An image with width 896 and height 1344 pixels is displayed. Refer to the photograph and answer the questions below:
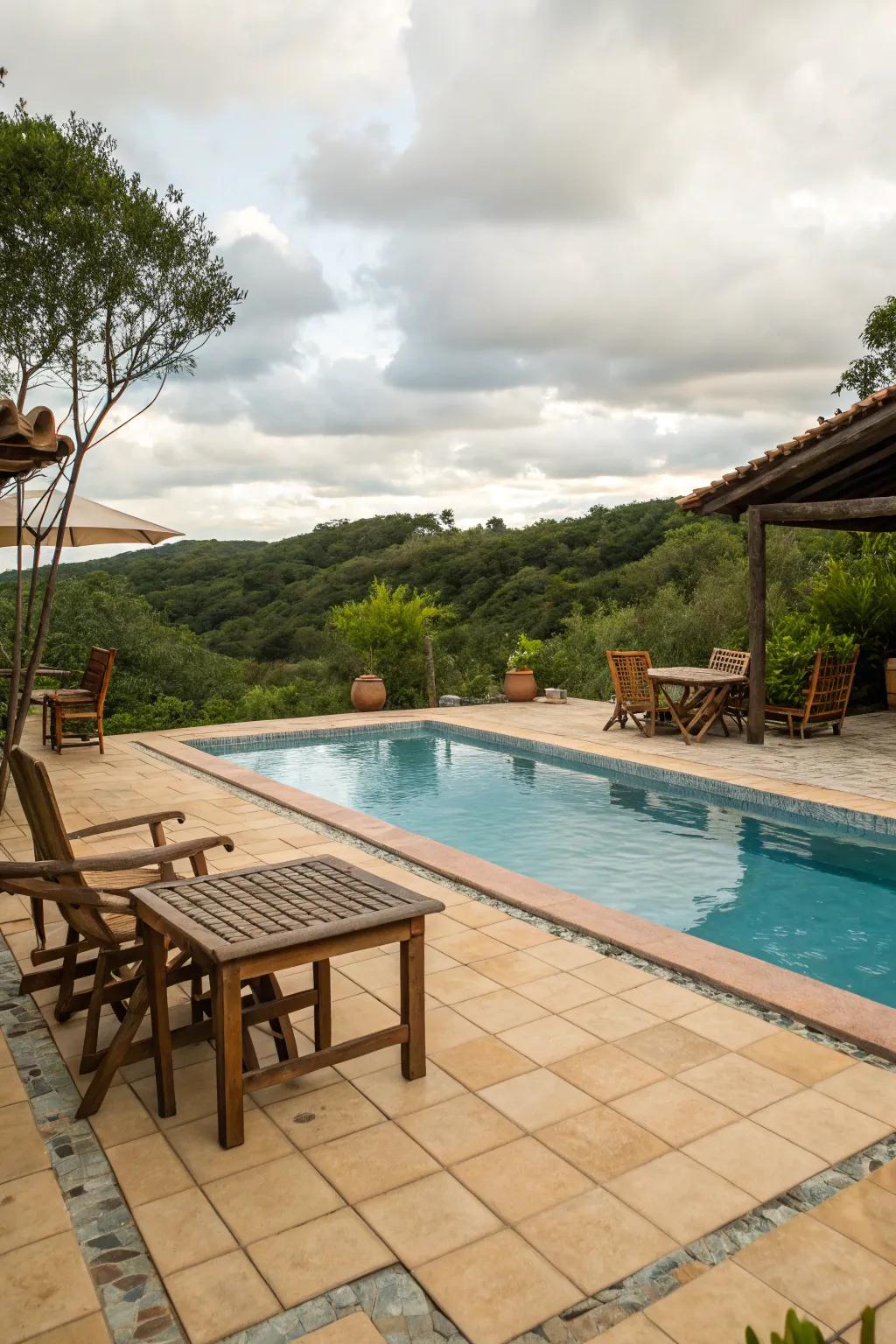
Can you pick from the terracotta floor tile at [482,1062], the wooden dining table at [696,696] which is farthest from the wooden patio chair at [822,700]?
the terracotta floor tile at [482,1062]

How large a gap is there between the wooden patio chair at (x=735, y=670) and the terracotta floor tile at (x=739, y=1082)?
6923 millimetres

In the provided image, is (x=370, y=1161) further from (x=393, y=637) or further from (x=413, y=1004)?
Result: (x=393, y=637)

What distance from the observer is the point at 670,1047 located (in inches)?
117

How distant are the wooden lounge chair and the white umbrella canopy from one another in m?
1.05

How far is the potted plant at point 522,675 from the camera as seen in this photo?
1250 centimetres

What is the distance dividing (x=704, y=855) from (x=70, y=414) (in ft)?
19.7

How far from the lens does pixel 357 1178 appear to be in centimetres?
230

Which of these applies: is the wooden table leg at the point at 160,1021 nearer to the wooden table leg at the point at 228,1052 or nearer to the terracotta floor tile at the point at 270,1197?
the wooden table leg at the point at 228,1052

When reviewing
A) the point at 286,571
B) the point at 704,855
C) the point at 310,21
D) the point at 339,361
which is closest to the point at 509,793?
the point at 704,855

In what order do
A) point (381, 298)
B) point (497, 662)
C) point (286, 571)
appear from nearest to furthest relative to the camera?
1. point (381, 298)
2. point (497, 662)
3. point (286, 571)

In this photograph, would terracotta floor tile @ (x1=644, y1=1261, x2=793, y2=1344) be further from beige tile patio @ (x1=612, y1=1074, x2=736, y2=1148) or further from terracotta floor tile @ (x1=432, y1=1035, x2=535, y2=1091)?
terracotta floor tile @ (x1=432, y1=1035, x2=535, y2=1091)

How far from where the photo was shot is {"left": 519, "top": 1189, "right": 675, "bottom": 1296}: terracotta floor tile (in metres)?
1.98

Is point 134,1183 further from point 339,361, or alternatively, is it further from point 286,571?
point 286,571

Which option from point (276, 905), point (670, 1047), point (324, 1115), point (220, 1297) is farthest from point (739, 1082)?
point (220, 1297)
